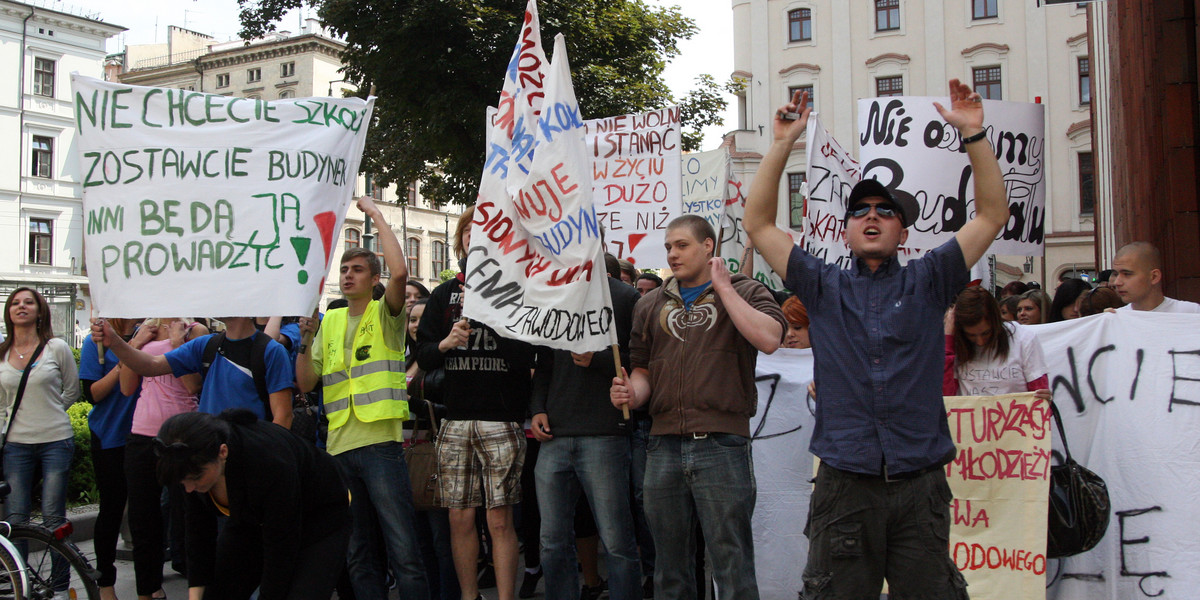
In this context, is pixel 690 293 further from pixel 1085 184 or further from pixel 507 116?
pixel 1085 184

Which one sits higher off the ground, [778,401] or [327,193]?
[327,193]

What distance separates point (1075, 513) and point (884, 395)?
216cm

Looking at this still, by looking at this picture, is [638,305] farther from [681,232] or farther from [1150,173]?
[1150,173]

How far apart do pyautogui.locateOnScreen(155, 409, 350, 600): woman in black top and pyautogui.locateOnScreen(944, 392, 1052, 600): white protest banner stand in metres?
3.05

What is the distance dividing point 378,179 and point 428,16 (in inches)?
267

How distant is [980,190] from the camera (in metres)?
3.88

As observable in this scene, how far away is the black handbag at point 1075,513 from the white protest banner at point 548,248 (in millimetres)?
2385

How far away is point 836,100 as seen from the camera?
1591 inches

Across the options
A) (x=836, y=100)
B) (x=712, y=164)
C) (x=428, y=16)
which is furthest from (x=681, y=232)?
(x=836, y=100)

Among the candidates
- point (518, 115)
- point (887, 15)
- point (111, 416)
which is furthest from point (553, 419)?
point (887, 15)

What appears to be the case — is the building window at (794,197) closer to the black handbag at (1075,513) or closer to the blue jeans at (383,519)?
the black handbag at (1075,513)

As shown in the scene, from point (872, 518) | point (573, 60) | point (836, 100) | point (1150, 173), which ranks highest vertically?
point (836, 100)

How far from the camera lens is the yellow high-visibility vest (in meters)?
5.45

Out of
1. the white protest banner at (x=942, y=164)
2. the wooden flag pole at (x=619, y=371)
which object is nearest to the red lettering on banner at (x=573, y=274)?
the wooden flag pole at (x=619, y=371)
